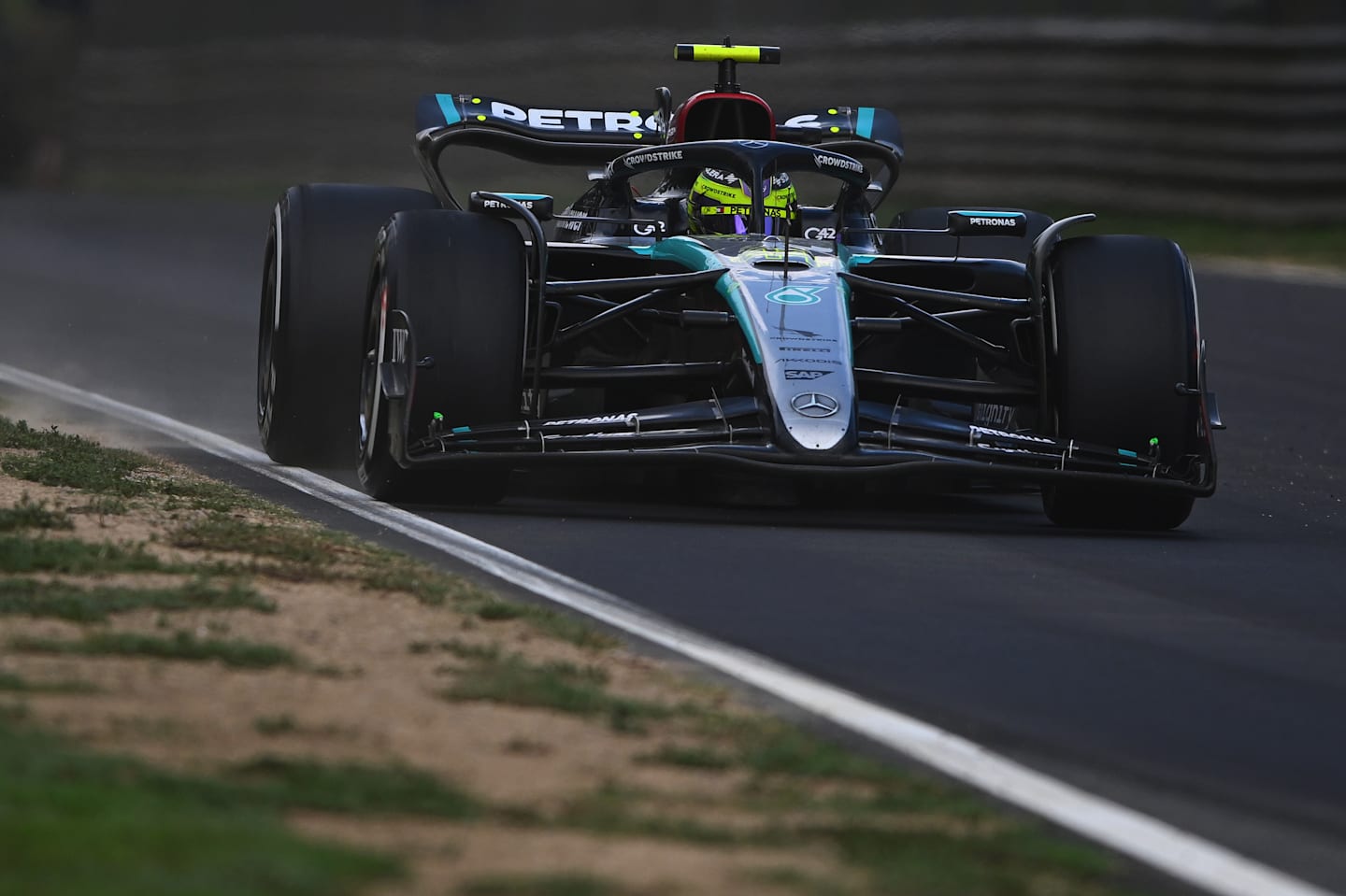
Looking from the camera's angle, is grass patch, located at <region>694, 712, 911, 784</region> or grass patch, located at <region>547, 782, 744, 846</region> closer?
grass patch, located at <region>547, 782, 744, 846</region>

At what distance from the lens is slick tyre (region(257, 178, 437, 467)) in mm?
10406

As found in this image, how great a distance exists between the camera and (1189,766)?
5.12 m

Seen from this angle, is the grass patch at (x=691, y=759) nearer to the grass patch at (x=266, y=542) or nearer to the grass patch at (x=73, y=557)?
the grass patch at (x=266, y=542)

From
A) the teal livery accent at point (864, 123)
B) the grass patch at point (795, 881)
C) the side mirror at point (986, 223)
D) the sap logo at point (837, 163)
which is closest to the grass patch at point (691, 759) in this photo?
the grass patch at point (795, 881)

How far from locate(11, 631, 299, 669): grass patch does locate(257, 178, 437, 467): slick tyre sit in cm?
470

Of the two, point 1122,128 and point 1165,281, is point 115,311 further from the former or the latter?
point 1165,281

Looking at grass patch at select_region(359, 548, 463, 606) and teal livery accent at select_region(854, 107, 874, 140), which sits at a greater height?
teal livery accent at select_region(854, 107, 874, 140)

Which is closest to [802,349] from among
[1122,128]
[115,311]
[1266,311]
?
[1266,311]

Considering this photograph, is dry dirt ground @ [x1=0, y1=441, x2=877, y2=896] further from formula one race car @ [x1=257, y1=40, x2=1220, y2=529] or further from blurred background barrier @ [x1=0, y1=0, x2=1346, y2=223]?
blurred background barrier @ [x1=0, y1=0, x2=1346, y2=223]

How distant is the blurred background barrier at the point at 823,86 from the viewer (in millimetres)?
21781

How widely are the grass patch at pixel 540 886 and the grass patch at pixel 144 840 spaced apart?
144 millimetres

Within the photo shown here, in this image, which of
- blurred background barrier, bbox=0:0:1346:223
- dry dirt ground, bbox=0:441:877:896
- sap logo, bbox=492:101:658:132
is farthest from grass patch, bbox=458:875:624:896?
blurred background barrier, bbox=0:0:1346:223

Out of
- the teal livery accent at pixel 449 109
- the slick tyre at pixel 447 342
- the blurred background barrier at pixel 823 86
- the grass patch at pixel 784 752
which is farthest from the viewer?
the blurred background barrier at pixel 823 86

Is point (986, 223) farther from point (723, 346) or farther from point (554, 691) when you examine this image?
point (554, 691)
